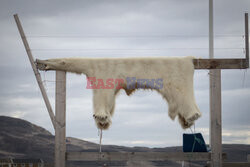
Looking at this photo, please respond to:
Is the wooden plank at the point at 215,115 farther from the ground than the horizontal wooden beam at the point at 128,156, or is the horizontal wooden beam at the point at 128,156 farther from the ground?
the wooden plank at the point at 215,115

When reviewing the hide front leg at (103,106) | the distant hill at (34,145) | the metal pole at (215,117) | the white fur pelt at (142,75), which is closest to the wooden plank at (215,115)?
the metal pole at (215,117)

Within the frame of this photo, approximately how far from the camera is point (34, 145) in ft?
62.8

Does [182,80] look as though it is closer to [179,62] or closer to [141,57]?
[179,62]

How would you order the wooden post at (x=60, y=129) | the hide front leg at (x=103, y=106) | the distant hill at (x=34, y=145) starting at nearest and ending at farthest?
the hide front leg at (x=103, y=106) < the wooden post at (x=60, y=129) < the distant hill at (x=34, y=145)

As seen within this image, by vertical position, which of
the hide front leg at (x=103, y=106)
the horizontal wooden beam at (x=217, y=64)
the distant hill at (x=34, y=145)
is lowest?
the distant hill at (x=34, y=145)

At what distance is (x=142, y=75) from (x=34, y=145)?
14.3 meters

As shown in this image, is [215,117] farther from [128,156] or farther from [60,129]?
[60,129]

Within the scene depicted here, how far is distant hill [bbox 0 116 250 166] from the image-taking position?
17438 millimetres

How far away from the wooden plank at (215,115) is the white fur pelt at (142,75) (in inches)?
14.0

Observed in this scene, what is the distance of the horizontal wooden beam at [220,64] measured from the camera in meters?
6.27

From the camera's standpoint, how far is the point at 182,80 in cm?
612

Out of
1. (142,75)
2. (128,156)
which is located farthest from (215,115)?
(128,156)

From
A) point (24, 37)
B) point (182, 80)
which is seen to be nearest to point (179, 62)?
Result: point (182, 80)

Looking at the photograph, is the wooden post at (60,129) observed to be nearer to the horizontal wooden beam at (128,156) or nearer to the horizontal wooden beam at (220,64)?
the horizontal wooden beam at (128,156)
